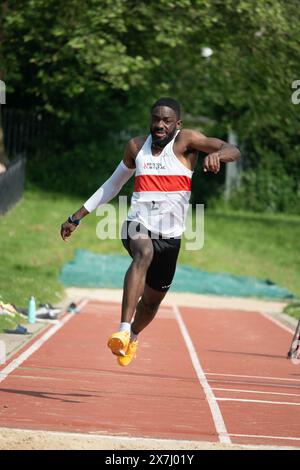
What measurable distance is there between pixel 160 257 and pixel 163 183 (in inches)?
24.6

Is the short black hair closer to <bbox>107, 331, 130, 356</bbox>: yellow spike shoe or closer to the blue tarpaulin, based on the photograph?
<bbox>107, 331, 130, 356</bbox>: yellow spike shoe

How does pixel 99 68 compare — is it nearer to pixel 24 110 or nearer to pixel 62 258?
pixel 62 258

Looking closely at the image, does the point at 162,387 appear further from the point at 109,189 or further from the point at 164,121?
the point at 164,121

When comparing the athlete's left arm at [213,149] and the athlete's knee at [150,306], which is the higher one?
the athlete's left arm at [213,149]

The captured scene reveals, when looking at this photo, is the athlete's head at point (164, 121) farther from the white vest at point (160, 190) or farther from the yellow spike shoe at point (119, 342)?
the yellow spike shoe at point (119, 342)

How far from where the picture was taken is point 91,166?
38500 millimetres

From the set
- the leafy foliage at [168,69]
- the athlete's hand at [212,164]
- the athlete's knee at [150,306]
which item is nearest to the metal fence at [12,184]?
the leafy foliage at [168,69]

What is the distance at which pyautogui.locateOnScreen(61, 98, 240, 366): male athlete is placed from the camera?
30.5ft

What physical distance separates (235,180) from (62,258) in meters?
13.5

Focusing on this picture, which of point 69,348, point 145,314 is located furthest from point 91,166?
point 145,314

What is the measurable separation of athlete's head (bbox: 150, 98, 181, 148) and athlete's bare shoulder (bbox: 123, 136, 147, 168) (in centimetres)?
26

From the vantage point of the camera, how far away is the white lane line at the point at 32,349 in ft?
37.0

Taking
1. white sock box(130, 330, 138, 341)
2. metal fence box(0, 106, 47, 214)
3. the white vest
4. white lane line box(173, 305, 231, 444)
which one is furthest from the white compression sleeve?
metal fence box(0, 106, 47, 214)

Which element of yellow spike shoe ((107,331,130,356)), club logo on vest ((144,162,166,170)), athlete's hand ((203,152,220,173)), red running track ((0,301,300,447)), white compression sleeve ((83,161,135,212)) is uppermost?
athlete's hand ((203,152,220,173))
